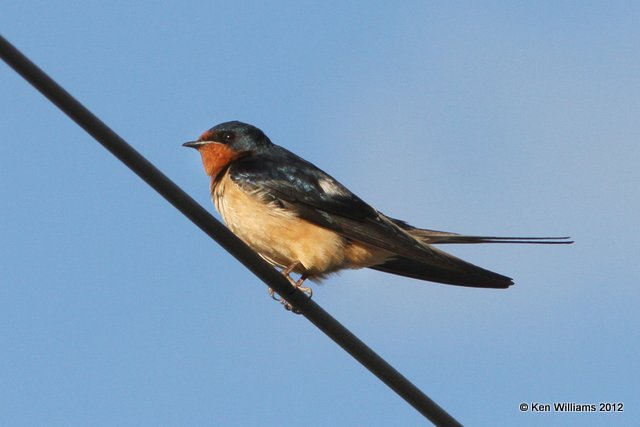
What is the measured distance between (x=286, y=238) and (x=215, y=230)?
2.00 meters

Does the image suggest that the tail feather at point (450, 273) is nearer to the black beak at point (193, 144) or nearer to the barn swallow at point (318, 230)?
the barn swallow at point (318, 230)

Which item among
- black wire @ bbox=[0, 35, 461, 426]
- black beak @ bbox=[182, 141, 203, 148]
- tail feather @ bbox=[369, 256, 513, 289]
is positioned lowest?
black wire @ bbox=[0, 35, 461, 426]

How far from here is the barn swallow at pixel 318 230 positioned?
5.34m

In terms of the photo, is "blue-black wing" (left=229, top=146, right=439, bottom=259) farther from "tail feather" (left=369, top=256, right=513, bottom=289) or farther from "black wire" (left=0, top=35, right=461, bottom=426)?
"black wire" (left=0, top=35, right=461, bottom=426)

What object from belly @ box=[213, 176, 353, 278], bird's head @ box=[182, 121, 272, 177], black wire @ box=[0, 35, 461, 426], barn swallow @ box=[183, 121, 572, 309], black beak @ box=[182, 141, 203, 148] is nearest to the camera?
black wire @ box=[0, 35, 461, 426]

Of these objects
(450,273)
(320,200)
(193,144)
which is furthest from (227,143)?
(450,273)

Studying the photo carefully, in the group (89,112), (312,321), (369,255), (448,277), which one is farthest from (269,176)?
(89,112)

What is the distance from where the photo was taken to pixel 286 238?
18.1ft

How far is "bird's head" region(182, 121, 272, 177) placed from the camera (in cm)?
645

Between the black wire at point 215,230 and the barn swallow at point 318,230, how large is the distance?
1.27m

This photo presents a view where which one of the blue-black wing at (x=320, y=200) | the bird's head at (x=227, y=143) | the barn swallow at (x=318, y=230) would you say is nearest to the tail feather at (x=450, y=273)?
the barn swallow at (x=318, y=230)

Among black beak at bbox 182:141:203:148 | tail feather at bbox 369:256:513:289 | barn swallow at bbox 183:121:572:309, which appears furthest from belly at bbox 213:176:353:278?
black beak at bbox 182:141:203:148

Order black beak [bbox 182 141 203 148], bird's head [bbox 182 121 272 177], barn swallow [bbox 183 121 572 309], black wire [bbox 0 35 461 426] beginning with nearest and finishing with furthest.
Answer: black wire [bbox 0 35 461 426] < barn swallow [bbox 183 121 572 309] < bird's head [bbox 182 121 272 177] < black beak [bbox 182 141 203 148]

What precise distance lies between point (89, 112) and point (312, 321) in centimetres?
138
